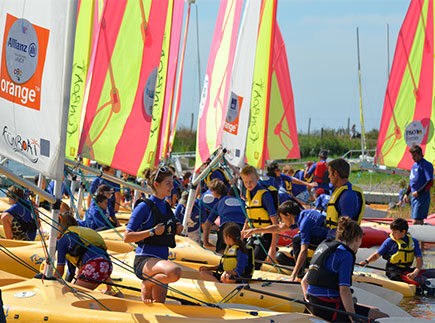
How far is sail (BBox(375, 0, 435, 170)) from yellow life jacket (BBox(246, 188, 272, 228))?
5.57 meters

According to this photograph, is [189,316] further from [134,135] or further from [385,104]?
[385,104]

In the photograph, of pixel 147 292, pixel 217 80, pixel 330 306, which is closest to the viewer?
pixel 330 306

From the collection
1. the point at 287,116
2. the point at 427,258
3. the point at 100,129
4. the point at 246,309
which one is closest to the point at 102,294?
the point at 246,309

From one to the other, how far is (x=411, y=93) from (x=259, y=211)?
6.06 metres

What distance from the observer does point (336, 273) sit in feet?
15.5

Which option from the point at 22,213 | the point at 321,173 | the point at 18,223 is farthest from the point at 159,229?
the point at 321,173

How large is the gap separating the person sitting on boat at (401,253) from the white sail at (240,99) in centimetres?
205

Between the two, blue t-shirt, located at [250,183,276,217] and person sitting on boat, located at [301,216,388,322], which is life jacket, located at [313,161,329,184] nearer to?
blue t-shirt, located at [250,183,276,217]

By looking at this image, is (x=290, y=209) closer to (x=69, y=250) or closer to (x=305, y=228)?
(x=305, y=228)

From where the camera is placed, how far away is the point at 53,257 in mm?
4926

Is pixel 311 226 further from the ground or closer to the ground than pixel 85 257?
further from the ground

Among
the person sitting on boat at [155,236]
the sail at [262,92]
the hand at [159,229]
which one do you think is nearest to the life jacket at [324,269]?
the person sitting on boat at [155,236]

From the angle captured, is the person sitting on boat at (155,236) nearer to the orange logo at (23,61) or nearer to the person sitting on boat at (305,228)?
the orange logo at (23,61)

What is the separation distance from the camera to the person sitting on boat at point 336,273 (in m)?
4.64
